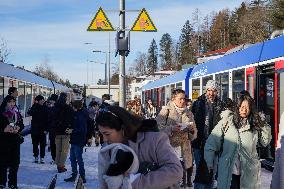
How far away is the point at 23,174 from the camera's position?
11711 mm

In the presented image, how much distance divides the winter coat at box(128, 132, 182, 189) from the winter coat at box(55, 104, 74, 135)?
8143 millimetres

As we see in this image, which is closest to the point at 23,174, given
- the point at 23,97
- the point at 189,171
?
the point at 189,171

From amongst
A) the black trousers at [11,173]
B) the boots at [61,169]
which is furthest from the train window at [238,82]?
the black trousers at [11,173]

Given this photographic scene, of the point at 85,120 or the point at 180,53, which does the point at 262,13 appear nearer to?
the point at 180,53

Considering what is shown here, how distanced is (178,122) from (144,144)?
468cm

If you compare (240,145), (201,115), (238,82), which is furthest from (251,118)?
(238,82)

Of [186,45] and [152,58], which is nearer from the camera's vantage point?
[186,45]

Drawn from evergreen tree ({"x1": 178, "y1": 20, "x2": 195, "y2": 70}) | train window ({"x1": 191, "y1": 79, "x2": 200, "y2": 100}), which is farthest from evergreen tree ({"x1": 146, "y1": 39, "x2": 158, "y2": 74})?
train window ({"x1": 191, "y1": 79, "x2": 200, "y2": 100})

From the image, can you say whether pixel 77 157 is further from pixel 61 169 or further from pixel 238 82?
pixel 238 82

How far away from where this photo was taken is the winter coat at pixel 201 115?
784 centimetres

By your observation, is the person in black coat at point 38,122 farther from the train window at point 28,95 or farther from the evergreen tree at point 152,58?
the evergreen tree at point 152,58

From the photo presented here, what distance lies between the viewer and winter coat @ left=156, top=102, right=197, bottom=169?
25.8 feet

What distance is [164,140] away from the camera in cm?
336

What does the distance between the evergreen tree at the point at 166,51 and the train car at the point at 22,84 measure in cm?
9941
